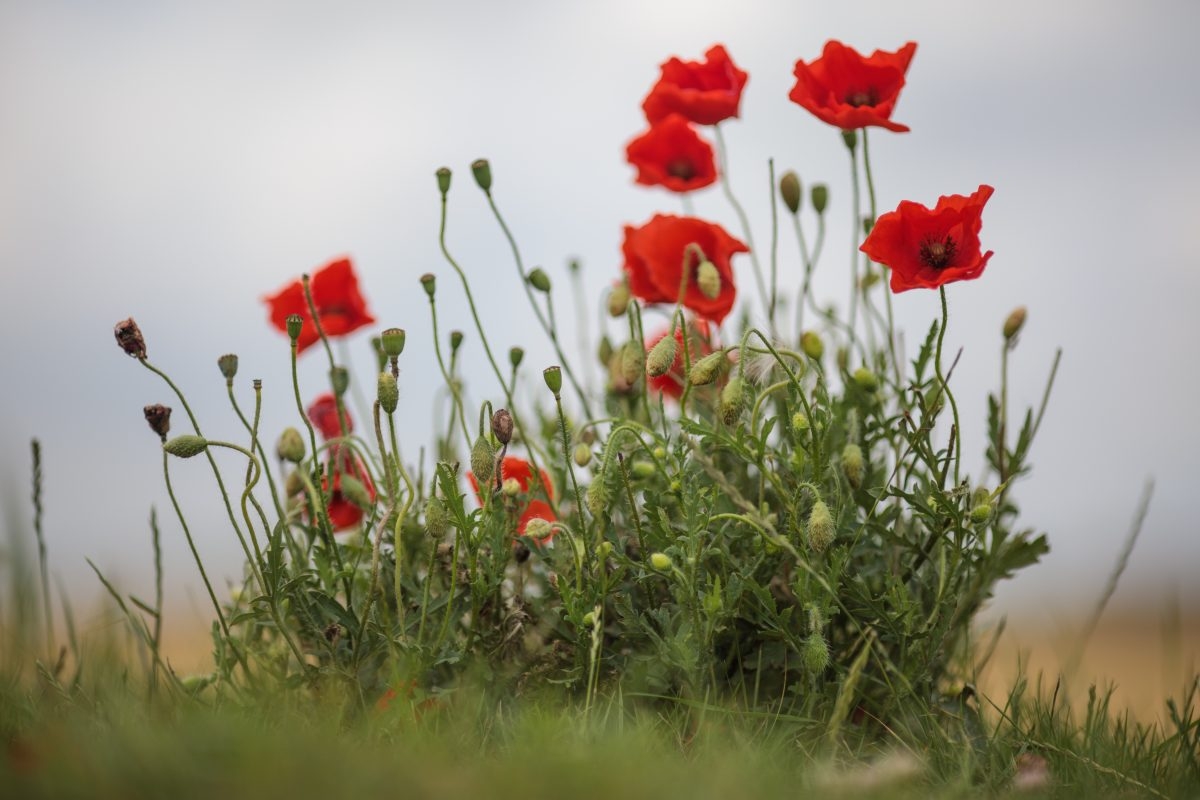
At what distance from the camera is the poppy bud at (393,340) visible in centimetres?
186

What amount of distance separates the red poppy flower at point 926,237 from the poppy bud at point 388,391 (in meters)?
0.79

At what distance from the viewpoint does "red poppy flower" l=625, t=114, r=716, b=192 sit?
2564 mm

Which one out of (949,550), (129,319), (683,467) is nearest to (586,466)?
(683,467)

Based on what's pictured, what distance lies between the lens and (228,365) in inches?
77.9

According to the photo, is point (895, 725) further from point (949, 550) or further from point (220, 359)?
point (220, 359)

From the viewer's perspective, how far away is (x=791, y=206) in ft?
7.84

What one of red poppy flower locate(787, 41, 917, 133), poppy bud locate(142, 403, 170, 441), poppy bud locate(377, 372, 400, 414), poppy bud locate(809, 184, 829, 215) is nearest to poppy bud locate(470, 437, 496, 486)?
poppy bud locate(377, 372, 400, 414)

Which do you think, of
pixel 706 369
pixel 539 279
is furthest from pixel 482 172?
pixel 706 369

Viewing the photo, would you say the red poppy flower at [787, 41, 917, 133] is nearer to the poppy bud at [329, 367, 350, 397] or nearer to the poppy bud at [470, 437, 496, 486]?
the poppy bud at [470, 437, 496, 486]

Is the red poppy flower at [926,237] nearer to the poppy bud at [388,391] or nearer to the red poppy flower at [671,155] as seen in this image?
the red poppy flower at [671,155]

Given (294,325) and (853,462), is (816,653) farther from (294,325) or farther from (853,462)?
(294,325)

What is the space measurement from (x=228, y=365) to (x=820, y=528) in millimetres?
1008

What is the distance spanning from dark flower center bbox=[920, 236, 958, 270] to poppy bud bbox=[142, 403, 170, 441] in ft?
4.22

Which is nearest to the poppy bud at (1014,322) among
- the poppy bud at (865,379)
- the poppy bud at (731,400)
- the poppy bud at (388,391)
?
the poppy bud at (865,379)
